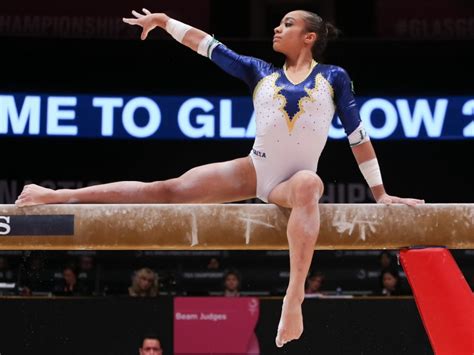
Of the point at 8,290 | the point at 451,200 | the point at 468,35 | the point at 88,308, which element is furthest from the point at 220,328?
the point at 468,35

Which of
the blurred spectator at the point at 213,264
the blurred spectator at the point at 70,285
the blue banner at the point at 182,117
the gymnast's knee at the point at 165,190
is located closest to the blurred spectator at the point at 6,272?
the blurred spectator at the point at 70,285

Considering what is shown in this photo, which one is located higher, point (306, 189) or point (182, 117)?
point (182, 117)

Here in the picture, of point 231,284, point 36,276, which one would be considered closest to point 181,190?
point 231,284

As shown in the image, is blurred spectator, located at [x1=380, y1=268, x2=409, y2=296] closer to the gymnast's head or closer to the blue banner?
the blue banner

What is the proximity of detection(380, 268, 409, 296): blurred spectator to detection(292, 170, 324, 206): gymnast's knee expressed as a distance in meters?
4.60

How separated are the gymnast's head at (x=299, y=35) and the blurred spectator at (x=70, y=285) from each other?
180 inches

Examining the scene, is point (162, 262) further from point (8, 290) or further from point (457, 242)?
point (457, 242)

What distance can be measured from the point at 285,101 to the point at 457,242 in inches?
42.7

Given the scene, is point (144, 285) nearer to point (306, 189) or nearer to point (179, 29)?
point (179, 29)

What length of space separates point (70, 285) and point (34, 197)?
436 centimetres

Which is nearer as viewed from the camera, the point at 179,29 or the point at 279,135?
the point at 279,135

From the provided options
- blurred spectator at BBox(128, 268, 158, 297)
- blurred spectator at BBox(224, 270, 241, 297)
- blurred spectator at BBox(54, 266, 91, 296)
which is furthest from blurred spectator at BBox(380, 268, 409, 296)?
blurred spectator at BBox(54, 266, 91, 296)

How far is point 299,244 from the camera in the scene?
3328 millimetres

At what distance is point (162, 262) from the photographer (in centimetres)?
918
